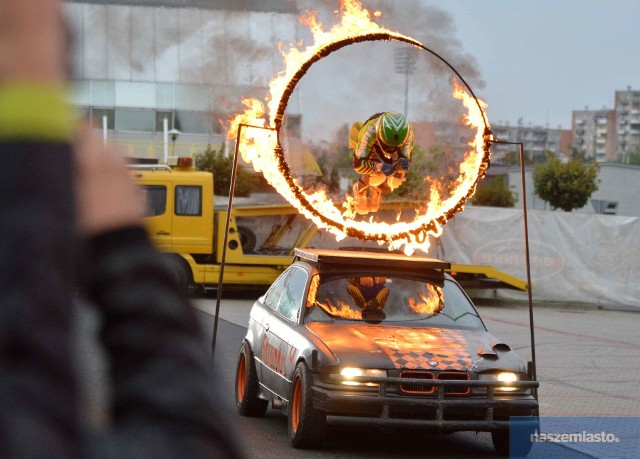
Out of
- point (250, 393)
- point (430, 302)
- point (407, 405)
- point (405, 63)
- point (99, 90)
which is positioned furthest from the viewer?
point (405, 63)

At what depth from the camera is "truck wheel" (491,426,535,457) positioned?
31.6 ft

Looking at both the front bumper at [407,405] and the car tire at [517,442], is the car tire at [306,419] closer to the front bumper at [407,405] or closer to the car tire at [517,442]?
the front bumper at [407,405]

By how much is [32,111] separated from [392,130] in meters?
11.4

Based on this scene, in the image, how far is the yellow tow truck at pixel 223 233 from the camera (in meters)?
26.5

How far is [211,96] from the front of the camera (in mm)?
18578

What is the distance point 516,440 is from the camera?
9672mm

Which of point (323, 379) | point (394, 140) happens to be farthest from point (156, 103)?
point (323, 379)

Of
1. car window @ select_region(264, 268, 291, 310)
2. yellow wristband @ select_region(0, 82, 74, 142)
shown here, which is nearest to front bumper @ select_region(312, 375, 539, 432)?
car window @ select_region(264, 268, 291, 310)

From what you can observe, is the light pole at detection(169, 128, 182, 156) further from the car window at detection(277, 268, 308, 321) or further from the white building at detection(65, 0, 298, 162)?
the car window at detection(277, 268, 308, 321)

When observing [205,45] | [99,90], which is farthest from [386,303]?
[205,45]

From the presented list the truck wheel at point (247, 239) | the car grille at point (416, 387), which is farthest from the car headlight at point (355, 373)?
the truck wheel at point (247, 239)

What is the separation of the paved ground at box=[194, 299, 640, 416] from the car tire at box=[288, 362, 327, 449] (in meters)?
3.15

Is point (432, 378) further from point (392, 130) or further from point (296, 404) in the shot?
point (392, 130)

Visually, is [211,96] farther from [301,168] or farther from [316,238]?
[316,238]
